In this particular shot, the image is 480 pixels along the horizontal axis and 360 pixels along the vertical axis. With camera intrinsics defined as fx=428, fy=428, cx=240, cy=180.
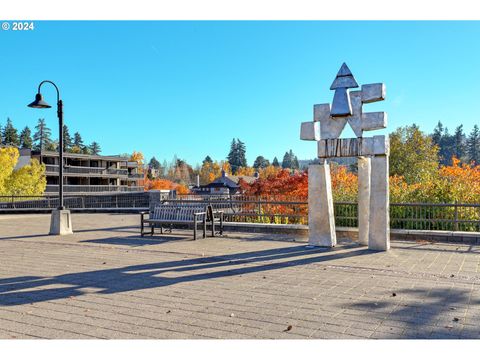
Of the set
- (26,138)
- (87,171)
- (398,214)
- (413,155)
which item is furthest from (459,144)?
(398,214)

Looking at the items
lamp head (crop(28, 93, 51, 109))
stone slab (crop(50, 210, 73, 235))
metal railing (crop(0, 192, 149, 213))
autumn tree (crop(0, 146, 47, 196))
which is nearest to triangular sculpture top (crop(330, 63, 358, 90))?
lamp head (crop(28, 93, 51, 109))

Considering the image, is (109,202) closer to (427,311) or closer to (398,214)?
(398,214)

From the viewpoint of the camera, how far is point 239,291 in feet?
20.8

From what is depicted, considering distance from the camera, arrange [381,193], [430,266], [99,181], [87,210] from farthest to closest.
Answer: [99,181]
[87,210]
[381,193]
[430,266]

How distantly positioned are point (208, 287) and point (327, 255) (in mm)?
3681

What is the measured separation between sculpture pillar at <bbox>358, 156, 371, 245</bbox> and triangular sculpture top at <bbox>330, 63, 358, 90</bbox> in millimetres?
1862

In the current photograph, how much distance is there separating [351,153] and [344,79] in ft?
6.01

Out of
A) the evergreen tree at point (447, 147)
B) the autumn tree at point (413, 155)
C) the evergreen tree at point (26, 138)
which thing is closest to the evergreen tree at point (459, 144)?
the evergreen tree at point (447, 147)

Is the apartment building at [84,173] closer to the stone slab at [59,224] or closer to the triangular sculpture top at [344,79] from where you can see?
the stone slab at [59,224]

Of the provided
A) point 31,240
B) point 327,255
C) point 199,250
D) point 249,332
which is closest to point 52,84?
point 31,240

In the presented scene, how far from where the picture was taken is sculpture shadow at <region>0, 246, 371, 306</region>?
6.30m

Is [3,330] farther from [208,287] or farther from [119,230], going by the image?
[119,230]

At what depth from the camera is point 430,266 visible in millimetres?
8109

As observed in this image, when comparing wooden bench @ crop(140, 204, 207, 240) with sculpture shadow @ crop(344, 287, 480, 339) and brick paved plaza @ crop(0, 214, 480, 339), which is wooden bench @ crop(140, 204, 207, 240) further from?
sculpture shadow @ crop(344, 287, 480, 339)
